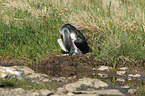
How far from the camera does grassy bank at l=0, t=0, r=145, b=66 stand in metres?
5.84

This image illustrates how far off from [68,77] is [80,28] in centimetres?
239

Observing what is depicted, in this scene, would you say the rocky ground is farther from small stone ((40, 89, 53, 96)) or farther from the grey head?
the grey head

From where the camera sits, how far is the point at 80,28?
696 cm

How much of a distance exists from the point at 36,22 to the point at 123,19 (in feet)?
8.50

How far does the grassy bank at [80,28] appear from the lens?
584cm

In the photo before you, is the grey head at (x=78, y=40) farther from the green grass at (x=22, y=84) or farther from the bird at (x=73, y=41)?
the green grass at (x=22, y=84)

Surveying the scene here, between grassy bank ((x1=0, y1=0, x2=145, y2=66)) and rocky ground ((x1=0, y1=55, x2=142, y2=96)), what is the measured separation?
0.47 metres

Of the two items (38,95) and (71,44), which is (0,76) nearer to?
(38,95)

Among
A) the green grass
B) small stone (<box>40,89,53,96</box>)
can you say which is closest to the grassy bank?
the green grass

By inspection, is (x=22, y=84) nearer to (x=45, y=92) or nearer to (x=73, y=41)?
(x=45, y=92)

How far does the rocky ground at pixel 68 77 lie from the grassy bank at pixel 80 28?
0.47 meters

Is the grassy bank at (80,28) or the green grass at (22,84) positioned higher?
the grassy bank at (80,28)

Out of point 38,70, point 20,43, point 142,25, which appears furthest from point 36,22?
point 142,25

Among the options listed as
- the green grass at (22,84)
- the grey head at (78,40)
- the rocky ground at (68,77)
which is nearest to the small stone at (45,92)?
the rocky ground at (68,77)
